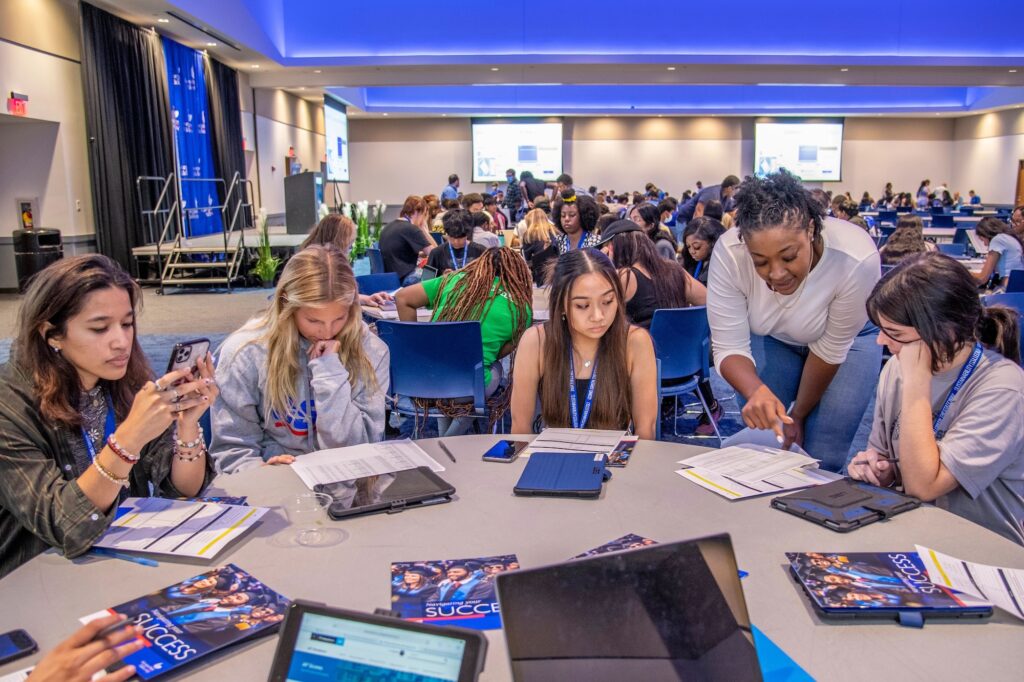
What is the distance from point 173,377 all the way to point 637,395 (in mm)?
1382

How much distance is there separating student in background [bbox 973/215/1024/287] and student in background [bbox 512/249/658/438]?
477 centimetres

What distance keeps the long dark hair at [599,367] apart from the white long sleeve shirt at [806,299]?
0.34m

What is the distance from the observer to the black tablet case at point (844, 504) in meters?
1.61

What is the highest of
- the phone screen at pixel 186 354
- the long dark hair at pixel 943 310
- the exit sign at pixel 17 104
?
the exit sign at pixel 17 104

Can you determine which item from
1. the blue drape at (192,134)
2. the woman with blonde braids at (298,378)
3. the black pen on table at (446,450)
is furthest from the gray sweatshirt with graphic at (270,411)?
the blue drape at (192,134)

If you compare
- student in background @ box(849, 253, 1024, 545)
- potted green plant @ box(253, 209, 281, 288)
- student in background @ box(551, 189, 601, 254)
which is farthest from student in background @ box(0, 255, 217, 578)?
potted green plant @ box(253, 209, 281, 288)

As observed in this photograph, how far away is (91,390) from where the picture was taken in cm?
183

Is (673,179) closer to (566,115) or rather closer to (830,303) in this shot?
(566,115)

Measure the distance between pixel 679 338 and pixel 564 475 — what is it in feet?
7.61

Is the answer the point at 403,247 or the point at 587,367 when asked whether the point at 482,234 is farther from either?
the point at 587,367

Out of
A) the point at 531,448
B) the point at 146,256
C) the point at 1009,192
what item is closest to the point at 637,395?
the point at 531,448

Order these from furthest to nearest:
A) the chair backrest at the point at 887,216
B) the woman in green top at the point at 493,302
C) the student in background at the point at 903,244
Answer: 1. the chair backrest at the point at 887,216
2. the student in background at the point at 903,244
3. the woman in green top at the point at 493,302

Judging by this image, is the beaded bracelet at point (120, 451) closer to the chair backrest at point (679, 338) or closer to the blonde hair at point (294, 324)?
the blonde hair at point (294, 324)

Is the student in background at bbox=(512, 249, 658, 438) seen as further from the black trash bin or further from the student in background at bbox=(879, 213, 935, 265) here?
the black trash bin
